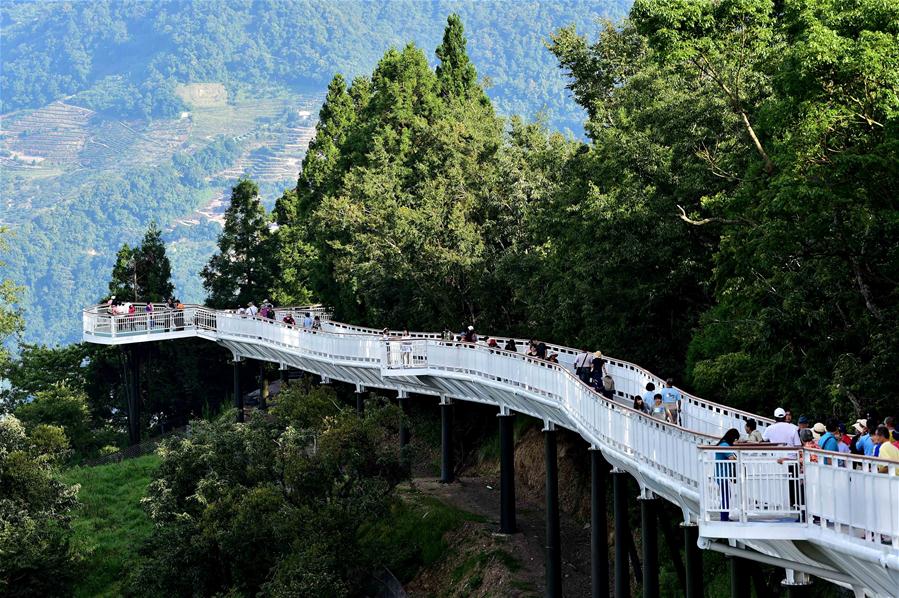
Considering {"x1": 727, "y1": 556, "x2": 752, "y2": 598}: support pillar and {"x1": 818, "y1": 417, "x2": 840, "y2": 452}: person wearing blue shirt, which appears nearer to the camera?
{"x1": 818, "y1": 417, "x2": 840, "y2": 452}: person wearing blue shirt

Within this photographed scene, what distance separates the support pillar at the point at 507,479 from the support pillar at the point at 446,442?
5.68 meters

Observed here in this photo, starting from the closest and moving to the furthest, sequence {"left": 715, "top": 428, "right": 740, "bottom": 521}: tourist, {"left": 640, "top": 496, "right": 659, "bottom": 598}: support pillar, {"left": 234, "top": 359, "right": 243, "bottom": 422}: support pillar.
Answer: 1. {"left": 715, "top": 428, "right": 740, "bottom": 521}: tourist
2. {"left": 640, "top": 496, "right": 659, "bottom": 598}: support pillar
3. {"left": 234, "top": 359, "right": 243, "bottom": 422}: support pillar

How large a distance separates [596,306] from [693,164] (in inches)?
214

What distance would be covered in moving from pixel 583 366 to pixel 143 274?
4911cm

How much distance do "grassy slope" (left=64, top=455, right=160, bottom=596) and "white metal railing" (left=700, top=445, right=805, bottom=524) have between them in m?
34.8

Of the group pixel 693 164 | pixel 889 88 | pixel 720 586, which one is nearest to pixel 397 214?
pixel 693 164

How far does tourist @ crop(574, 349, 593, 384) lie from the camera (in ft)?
120

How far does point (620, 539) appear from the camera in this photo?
112ft

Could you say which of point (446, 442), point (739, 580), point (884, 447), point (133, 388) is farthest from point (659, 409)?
point (133, 388)

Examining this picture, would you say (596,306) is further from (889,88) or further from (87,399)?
(87,399)

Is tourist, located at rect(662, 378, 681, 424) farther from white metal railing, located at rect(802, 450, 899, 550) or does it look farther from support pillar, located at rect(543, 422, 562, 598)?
white metal railing, located at rect(802, 450, 899, 550)

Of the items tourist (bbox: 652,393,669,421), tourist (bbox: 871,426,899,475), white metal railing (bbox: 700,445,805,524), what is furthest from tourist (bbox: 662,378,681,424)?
tourist (bbox: 871,426,899,475)

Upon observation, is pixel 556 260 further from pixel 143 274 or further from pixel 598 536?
pixel 143 274

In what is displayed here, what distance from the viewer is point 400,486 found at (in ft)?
167
